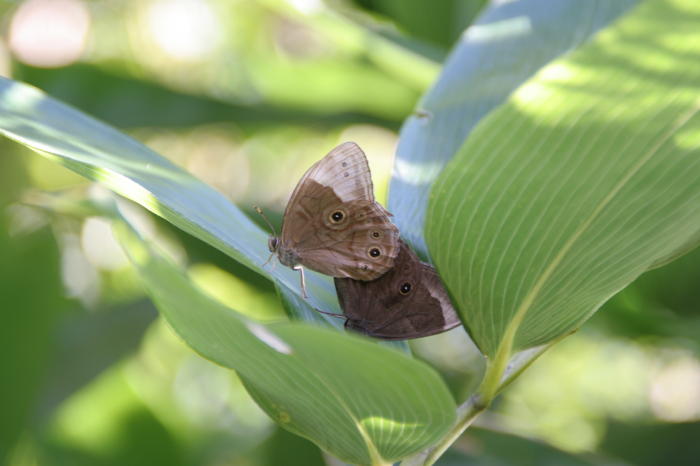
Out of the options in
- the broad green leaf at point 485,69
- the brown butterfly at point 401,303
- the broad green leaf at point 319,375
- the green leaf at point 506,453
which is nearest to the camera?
the broad green leaf at point 319,375

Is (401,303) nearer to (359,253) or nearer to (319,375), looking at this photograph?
(359,253)

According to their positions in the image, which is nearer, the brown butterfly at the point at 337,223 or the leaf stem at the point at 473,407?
the leaf stem at the point at 473,407

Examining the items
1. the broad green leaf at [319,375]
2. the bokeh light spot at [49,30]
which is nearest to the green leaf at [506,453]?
the broad green leaf at [319,375]

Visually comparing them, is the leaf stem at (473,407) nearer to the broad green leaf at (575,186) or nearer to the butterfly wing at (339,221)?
the broad green leaf at (575,186)

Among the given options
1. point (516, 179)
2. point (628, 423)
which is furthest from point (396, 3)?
point (516, 179)

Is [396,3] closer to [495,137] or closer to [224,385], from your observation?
[224,385]

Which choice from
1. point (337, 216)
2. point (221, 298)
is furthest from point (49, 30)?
point (337, 216)
